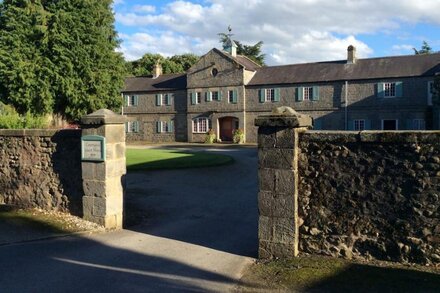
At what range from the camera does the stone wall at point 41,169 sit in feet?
32.9

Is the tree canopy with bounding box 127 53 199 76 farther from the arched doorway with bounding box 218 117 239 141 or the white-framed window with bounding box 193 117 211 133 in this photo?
the arched doorway with bounding box 218 117 239 141

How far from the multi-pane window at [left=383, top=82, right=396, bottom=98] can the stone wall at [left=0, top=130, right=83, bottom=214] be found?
3284 centimetres

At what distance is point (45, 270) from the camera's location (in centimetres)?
680

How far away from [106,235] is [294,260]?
3997mm

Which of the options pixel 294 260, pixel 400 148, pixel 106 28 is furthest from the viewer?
pixel 106 28

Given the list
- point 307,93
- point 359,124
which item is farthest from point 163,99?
point 359,124

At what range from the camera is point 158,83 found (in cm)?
4938

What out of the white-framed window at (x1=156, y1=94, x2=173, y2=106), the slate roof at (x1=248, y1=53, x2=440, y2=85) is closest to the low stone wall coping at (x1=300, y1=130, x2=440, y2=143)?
the slate roof at (x1=248, y1=53, x2=440, y2=85)

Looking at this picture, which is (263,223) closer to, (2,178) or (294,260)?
(294,260)

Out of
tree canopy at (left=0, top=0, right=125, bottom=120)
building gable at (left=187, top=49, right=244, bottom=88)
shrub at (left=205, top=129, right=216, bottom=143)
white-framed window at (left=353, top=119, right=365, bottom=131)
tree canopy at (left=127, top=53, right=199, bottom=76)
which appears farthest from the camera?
tree canopy at (left=127, top=53, right=199, bottom=76)

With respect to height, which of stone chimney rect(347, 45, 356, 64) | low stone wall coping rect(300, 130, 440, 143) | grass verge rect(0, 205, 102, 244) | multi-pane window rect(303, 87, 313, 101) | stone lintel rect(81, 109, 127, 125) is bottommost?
grass verge rect(0, 205, 102, 244)

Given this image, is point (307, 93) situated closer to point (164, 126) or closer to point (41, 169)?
point (164, 126)

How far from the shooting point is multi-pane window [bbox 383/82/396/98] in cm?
3703

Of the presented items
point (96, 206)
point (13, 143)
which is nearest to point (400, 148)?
point (96, 206)
